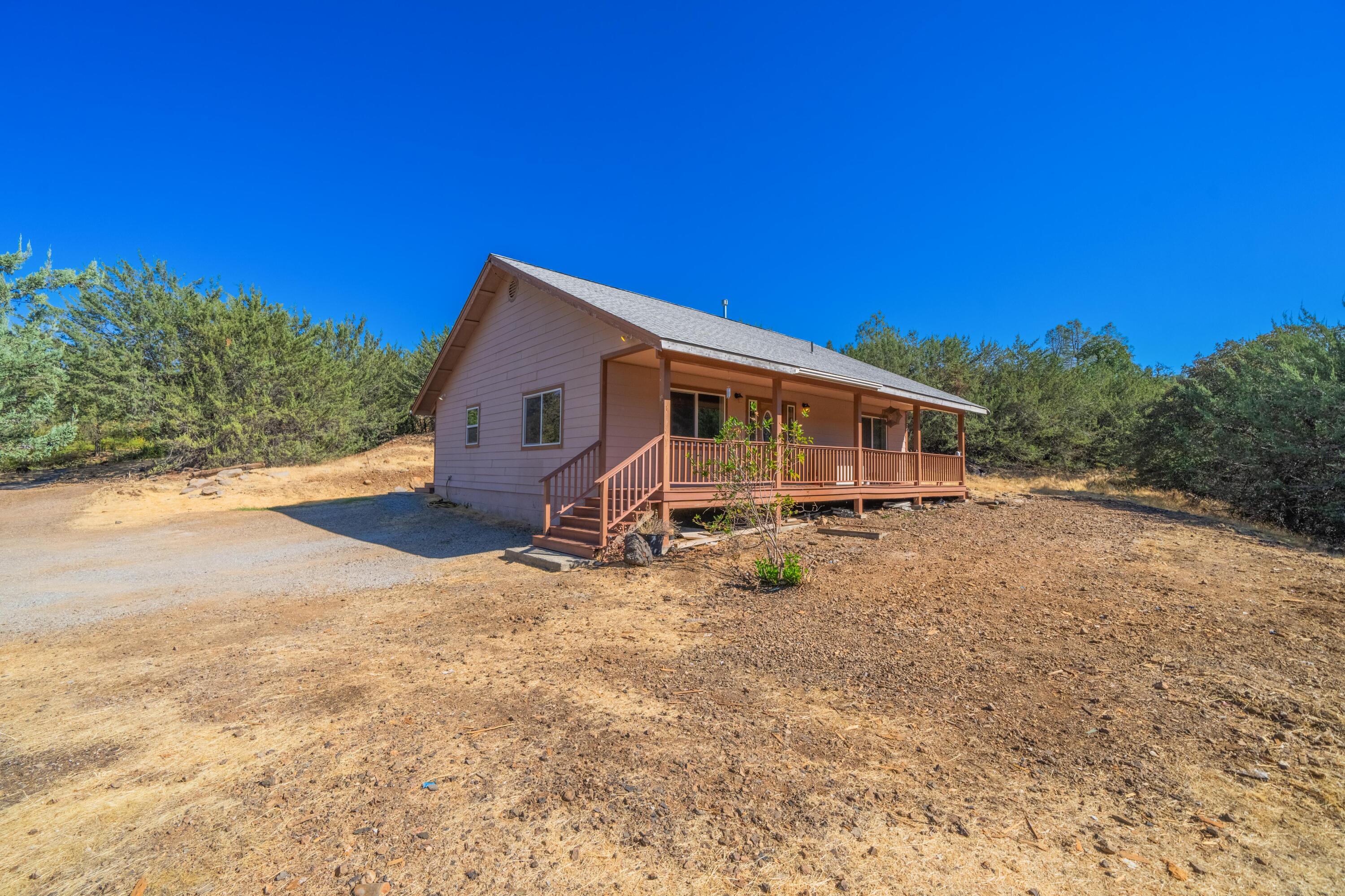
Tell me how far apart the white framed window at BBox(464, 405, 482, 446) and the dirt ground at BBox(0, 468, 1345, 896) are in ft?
29.0

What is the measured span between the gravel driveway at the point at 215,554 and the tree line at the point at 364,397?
4182mm

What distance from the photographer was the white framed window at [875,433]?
17812 millimetres

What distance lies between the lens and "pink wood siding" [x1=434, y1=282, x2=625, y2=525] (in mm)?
11328

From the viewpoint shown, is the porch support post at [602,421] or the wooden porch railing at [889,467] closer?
the porch support post at [602,421]

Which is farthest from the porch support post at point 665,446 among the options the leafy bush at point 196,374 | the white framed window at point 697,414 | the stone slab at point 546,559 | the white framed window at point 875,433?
the leafy bush at point 196,374

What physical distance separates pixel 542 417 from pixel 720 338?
4.14 meters

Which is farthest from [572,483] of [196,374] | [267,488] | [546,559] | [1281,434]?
[196,374]

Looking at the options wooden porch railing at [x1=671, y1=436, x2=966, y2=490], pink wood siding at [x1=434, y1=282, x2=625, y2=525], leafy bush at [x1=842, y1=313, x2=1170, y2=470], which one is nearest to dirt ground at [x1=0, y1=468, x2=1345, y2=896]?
wooden porch railing at [x1=671, y1=436, x2=966, y2=490]

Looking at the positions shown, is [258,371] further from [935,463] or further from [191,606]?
[935,463]

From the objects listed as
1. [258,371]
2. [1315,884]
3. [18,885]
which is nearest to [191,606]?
[18,885]

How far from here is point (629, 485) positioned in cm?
995

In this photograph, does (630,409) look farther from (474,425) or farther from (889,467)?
(889,467)

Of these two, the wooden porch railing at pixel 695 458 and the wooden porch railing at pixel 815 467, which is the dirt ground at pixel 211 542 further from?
the wooden porch railing at pixel 815 467

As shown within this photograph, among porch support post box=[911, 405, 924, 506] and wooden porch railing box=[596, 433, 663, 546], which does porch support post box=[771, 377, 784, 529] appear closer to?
wooden porch railing box=[596, 433, 663, 546]
